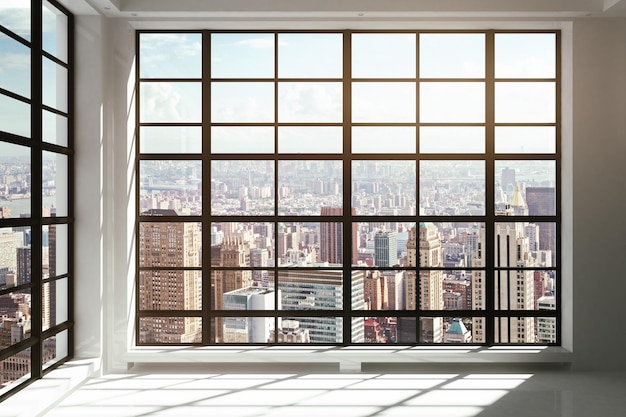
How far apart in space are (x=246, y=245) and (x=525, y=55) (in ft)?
10.2

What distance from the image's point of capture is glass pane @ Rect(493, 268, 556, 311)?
5789 mm

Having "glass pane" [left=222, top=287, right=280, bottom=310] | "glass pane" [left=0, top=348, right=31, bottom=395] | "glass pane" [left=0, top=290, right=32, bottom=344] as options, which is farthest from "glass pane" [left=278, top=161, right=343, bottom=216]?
"glass pane" [left=0, top=348, right=31, bottom=395]

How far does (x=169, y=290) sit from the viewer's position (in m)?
5.82

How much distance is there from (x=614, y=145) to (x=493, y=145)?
1027 mm

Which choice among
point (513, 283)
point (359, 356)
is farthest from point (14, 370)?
point (513, 283)

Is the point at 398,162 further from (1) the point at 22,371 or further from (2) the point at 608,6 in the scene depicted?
(1) the point at 22,371

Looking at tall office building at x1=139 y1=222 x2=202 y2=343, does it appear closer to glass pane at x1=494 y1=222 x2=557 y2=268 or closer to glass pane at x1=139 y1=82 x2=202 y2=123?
glass pane at x1=139 y1=82 x2=202 y2=123

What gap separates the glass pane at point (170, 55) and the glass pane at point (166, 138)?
487mm

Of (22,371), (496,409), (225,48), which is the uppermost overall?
(225,48)

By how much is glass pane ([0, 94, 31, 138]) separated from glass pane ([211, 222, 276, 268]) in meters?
1.93

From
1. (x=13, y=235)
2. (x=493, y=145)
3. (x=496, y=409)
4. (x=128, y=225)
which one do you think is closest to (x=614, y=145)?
(x=493, y=145)

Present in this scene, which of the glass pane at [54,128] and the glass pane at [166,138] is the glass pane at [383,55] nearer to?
the glass pane at [166,138]

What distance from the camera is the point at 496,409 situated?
4.56 metres

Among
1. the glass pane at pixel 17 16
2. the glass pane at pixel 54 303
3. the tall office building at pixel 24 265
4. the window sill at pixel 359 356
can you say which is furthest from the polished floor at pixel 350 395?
the glass pane at pixel 17 16
